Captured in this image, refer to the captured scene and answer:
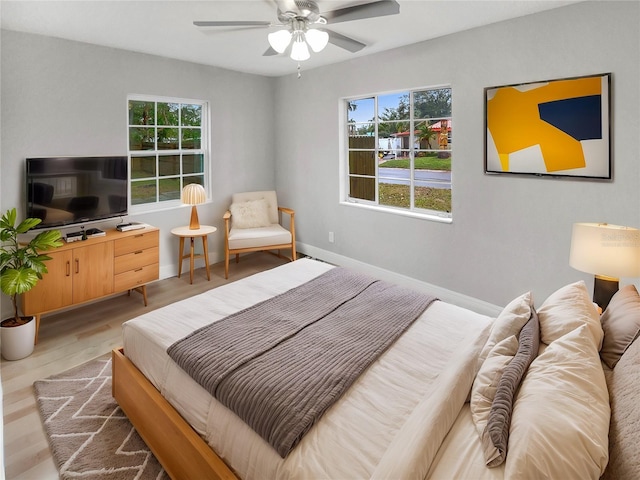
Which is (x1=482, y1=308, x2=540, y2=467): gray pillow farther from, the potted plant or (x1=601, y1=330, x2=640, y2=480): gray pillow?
the potted plant

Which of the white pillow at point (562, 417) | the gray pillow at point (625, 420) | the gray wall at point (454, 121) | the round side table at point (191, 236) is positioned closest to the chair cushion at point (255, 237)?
the round side table at point (191, 236)

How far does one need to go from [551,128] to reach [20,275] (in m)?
4.10

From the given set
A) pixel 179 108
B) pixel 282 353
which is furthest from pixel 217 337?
pixel 179 108

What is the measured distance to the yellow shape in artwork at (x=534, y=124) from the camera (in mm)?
2809

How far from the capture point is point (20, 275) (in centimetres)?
271

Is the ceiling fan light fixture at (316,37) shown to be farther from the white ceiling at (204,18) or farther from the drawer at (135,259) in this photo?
the drawer at (135,259)

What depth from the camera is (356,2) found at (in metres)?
2.67

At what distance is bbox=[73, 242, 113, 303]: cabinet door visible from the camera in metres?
3.29

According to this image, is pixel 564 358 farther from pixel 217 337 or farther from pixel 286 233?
pixel 286 233

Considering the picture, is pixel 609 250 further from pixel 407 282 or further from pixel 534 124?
pixel 407 282

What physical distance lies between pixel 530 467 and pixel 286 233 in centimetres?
404

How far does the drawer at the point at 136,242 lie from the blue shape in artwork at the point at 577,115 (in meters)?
3.66

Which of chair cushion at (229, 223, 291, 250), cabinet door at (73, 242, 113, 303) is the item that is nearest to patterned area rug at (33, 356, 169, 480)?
cabinet door at (73, 242, 113, 303)

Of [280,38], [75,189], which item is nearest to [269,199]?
[75,189]
